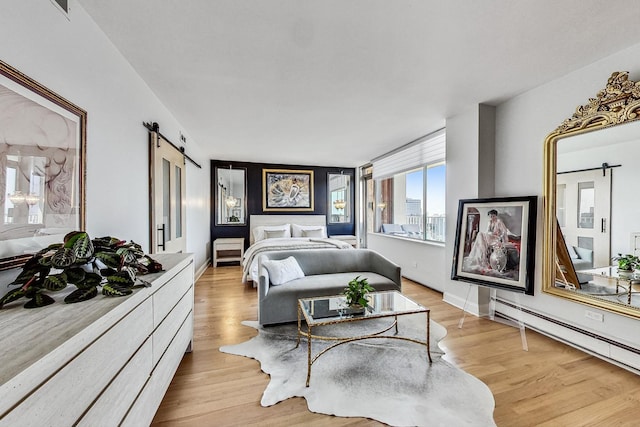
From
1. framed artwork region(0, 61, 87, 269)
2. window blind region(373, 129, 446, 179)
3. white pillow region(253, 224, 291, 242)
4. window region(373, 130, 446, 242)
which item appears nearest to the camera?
framed artwork region(0, 61, 87, 269)

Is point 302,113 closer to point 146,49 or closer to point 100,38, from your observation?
point 146,49

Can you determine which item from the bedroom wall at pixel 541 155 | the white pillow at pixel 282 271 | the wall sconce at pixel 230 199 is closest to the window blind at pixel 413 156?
the bedroom wall at pixel 541 155

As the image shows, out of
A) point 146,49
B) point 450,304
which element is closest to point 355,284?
point 450,304

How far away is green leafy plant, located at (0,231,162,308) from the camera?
1070 mm

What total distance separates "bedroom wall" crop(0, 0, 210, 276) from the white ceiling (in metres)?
0.17

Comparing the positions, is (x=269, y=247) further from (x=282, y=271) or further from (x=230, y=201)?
(x=230, y=201)

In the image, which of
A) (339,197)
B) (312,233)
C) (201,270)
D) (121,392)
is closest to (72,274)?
(121,392)

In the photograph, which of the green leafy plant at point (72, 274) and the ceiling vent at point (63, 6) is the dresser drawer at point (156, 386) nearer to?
the green leafy plant at point (72, 274)

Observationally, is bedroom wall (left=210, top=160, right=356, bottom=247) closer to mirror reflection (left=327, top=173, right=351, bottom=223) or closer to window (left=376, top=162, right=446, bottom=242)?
mirror reflection (left=327, top=173, right=351, bottom=223)

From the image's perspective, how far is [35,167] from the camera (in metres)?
1.32

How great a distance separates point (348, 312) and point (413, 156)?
3.54m

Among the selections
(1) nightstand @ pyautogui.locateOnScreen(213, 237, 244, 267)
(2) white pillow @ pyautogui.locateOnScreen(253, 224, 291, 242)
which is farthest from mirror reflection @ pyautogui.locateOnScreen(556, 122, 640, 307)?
(1) nightstand @ pyautogui.locateOnScreen(213, 237, 244, 267)

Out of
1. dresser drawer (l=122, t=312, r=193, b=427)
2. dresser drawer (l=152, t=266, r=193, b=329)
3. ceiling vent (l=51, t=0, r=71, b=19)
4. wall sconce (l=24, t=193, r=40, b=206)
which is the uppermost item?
ceiling vent (l=51, t=0, r=71, b=19)

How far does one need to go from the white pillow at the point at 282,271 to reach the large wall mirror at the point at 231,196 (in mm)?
3735
